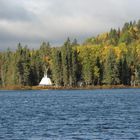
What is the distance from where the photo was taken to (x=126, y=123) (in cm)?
5650

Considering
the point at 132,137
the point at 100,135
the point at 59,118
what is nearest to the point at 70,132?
the point at 100,135

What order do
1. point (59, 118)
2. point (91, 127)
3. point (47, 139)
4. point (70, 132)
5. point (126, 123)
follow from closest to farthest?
point (47, 139)
point (70, 132)
point (91, 127)
point (126, 123)
point (59, 118)

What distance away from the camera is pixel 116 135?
153ft

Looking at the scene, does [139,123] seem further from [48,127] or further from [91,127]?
[48,127]

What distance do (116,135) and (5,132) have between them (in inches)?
413

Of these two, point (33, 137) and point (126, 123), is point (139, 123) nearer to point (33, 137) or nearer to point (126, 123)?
point (126, 123)

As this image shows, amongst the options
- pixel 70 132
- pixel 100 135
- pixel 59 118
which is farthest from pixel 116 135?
pixel 59 118

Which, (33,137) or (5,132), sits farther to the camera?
(5,132)

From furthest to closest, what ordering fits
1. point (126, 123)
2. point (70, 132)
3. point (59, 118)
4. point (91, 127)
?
point (59, 118)
point (126, 123)
point (91, 127)
point (70, 132)

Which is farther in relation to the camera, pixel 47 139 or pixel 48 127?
pixel 48 127

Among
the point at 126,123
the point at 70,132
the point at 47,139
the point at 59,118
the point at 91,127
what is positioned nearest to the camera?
the point at 47,139

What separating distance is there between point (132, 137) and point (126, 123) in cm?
1146

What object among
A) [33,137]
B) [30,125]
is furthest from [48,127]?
[33,137]

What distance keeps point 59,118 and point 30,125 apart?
1030cm
